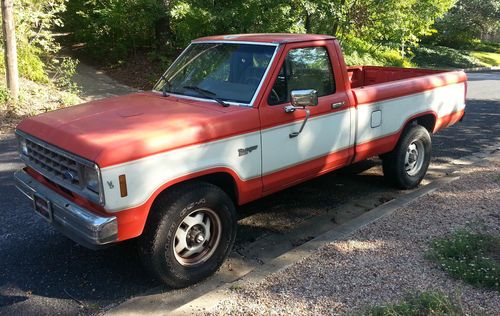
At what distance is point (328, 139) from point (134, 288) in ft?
7.57

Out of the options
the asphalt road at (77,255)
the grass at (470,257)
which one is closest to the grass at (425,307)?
the grass at (470,257)

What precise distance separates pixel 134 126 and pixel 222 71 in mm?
1268

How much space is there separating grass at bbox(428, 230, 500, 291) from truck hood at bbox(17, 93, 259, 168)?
6.05 feet

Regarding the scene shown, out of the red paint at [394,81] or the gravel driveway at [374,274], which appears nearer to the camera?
the gravel driveway at [374,274]

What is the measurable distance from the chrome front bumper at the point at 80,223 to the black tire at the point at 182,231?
35 cm

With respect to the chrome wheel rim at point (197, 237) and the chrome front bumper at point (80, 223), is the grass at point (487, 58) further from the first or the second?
the chrome front bumper at point (80, 223)

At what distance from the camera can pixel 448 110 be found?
6238 millimetres

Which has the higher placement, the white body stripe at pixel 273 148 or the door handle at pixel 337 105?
the door handle at pixel 337 105

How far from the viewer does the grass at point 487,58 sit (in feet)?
96.2

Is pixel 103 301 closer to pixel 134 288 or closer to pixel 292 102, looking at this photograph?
pixel 134 288

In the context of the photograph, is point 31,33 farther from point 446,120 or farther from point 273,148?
point 446,120

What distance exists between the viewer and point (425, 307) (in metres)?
2.96

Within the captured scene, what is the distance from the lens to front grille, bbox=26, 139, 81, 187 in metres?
3.42

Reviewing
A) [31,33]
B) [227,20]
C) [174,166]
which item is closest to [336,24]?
[227,20]
